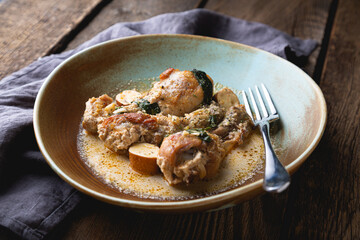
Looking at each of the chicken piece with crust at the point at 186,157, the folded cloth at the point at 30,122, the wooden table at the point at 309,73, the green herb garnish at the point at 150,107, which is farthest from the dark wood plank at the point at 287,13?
the chicken piece with crust at the point at 186,157

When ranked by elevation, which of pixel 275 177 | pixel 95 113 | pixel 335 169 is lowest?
pixel 335 169

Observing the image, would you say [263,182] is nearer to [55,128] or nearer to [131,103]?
[131,103]

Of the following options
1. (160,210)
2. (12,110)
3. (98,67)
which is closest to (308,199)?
(160,210)

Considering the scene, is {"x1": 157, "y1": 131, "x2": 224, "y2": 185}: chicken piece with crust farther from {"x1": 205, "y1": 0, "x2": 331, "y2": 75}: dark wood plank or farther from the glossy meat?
{"x1": 205, "y1": 0, "x2": 331, "y2": 75}: dark wood plank

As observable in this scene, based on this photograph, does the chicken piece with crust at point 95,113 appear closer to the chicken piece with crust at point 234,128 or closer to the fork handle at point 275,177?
the chicken piece with crust at point 234,128

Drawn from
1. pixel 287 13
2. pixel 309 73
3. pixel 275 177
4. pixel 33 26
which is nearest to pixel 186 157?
pixel 275 177

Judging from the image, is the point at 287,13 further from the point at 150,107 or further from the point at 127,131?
the point at 127,131
